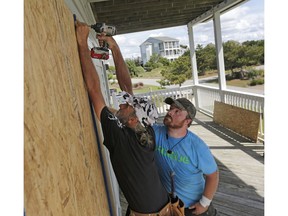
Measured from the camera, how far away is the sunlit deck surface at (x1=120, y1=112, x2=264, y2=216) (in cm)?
329

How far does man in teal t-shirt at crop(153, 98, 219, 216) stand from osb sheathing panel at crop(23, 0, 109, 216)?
0.97 meters

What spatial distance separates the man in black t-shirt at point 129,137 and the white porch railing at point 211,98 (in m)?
3.38

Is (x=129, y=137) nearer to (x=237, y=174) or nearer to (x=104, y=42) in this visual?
(x=104, y=42)

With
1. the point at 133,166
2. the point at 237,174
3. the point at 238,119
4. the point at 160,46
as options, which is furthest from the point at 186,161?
the point at 160,46

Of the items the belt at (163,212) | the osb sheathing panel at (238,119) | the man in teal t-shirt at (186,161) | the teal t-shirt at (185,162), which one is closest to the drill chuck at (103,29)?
the man in teal t-shirt at (186,161)

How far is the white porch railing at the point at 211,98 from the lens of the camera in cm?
562

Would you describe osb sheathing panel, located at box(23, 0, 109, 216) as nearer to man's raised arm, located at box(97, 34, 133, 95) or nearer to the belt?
the belt

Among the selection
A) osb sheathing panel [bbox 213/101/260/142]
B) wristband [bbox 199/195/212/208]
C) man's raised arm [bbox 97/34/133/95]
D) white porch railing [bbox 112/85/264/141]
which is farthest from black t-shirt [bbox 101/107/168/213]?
osb sheathing panel [bbox 213/101/260/142]

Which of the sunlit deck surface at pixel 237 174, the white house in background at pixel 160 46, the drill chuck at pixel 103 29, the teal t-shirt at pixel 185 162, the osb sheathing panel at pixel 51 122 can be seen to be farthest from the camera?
the white house in background at pixel 160 46

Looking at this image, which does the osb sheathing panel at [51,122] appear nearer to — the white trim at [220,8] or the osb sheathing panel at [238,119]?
the osb sheathing panel at [238,119]

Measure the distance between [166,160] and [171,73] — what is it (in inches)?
891

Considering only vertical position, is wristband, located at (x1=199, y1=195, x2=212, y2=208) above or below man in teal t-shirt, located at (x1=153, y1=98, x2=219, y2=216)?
below
